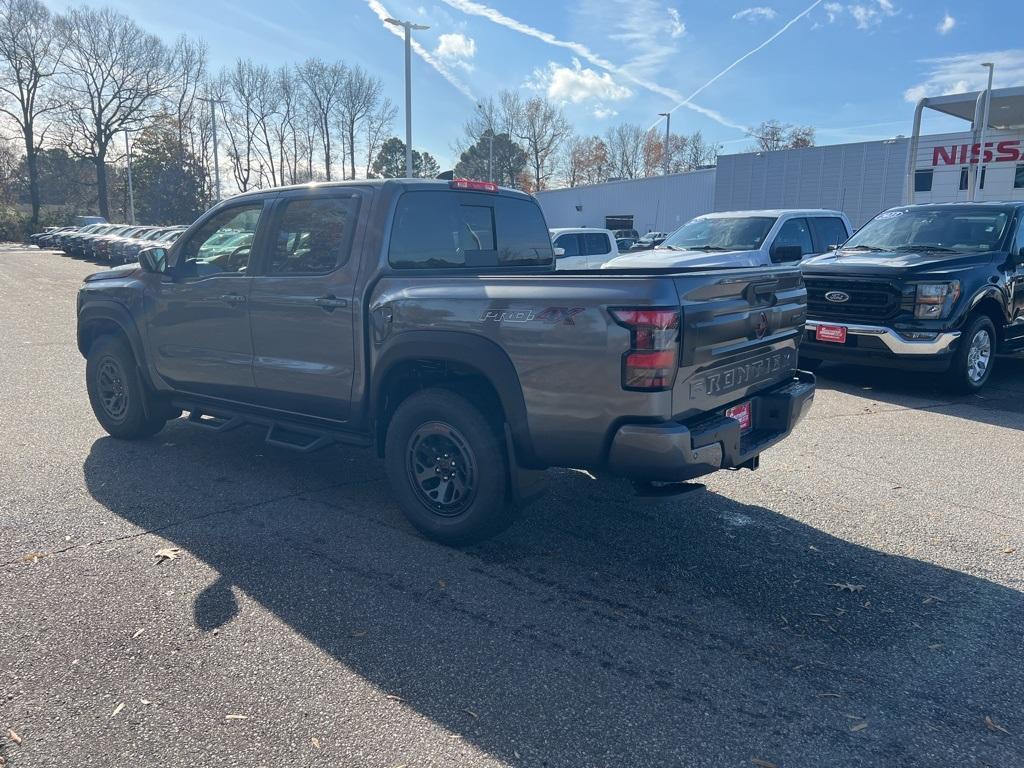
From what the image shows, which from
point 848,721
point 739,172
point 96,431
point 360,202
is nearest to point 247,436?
point 96,431

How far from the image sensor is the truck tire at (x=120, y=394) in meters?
6.03

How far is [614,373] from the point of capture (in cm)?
345

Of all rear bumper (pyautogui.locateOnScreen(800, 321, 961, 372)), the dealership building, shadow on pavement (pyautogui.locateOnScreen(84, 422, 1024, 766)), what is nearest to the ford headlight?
rear bumper (pyautogui.locateOnScreen(800, 321, 961, 372))

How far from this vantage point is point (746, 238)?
419 inches

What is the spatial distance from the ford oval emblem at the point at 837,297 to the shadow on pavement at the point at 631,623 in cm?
440

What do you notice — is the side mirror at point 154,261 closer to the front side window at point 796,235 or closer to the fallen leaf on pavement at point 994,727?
the fallen leaf on pavement at point 994,727

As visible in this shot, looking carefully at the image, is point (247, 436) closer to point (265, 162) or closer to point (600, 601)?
point (600, 601)

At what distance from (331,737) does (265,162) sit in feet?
247

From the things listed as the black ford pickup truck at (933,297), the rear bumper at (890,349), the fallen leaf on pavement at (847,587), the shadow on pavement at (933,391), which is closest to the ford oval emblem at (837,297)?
the black ford pickup truck at (933,297)

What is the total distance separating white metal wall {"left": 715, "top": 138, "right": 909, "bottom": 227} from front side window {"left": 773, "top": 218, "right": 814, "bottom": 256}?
60.3 feet

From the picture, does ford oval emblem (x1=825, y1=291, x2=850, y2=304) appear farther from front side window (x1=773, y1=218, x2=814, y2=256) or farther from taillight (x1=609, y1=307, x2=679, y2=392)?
taillight (x1=609, y1=307, x2=679, y2=392)

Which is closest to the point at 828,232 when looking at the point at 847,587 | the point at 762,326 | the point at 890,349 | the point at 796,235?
the point at 796,235

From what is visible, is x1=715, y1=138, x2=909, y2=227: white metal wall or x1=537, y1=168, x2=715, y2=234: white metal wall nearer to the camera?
x1=715, y1=138, x2=909, y2=227: white metal wall

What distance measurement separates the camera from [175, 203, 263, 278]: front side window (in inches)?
203
